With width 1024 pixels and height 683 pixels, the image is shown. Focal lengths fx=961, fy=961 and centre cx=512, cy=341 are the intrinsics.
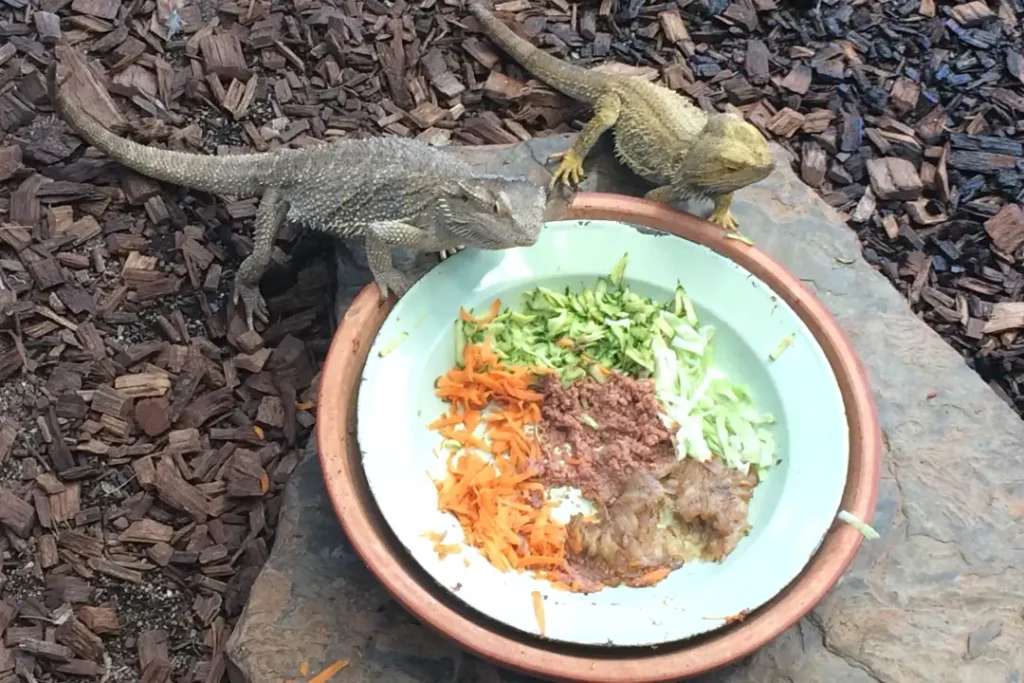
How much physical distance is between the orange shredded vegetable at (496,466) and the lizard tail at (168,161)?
1241mm

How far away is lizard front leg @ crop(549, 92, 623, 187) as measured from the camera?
407 cm

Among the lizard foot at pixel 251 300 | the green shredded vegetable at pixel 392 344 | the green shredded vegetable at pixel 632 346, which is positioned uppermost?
the green shredded vegetable at pixel 392 344

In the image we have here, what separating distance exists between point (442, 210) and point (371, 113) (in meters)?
1.19

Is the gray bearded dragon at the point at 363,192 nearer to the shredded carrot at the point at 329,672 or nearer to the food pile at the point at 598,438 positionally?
the food pile at the point at 598,438

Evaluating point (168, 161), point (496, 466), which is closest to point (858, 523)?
point (496, 466)

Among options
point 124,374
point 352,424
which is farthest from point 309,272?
point 352,424

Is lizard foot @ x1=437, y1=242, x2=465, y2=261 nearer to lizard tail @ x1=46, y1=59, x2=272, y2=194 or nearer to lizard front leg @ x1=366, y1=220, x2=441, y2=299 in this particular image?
lizard front leg @ x1=366, y1=220, x2=441, y2=299

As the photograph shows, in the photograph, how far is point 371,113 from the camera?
4.39m

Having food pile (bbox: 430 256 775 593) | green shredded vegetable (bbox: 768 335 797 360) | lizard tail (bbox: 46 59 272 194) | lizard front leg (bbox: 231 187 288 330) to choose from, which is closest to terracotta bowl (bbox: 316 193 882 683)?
green shredded vegetable (bbox: 768 335 797 360)

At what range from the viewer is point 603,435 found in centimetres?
330

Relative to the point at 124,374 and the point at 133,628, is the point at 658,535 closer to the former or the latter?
the point at 133,628

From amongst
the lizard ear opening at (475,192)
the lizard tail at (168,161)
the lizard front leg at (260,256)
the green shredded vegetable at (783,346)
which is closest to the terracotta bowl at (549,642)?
the green shredded vegetable at (783,346)

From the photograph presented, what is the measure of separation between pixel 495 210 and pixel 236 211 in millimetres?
1435

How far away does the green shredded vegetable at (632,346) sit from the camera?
3279 millimetres
